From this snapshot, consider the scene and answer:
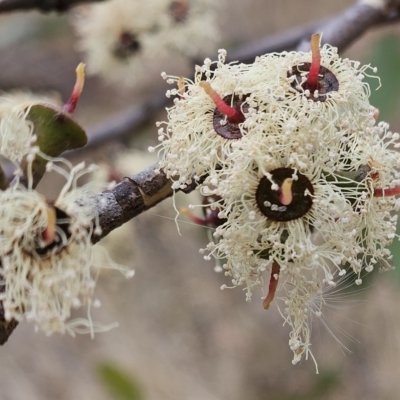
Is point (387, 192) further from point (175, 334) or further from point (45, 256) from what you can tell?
point (175, 334)

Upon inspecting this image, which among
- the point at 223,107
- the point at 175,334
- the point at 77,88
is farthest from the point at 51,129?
the point at 175,334

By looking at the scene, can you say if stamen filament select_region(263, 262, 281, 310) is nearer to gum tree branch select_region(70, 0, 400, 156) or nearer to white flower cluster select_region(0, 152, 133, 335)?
white flower cluster select_region(0, 152, 133, 335)

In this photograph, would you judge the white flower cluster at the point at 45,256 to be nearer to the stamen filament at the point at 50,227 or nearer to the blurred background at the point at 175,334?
the stamen filament at the point at 50,227

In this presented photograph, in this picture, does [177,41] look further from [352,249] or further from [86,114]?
[86,114]

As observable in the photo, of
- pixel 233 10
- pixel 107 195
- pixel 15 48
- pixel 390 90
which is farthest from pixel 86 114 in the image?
pixel 107 195

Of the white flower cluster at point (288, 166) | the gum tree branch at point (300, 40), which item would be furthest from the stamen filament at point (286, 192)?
the gum tree branch at point (300, 40)

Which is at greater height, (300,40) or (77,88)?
(77,88)
